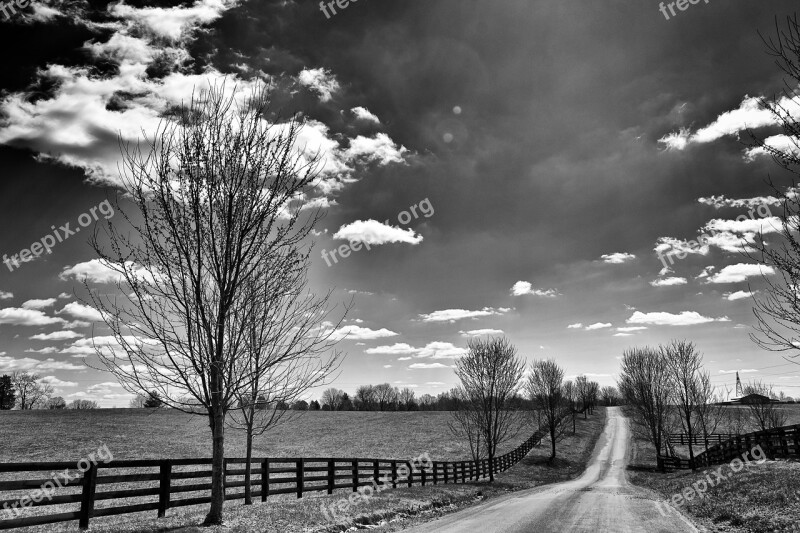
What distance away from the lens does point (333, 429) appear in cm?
5972

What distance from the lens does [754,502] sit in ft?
42.0

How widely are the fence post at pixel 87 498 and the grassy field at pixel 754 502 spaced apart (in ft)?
47.5

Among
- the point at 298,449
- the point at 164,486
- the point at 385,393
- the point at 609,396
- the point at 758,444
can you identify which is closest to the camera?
the point at 164,486

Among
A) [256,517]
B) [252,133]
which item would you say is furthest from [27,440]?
[252,133]

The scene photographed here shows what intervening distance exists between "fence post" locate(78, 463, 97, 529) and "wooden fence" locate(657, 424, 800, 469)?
89.3 feet

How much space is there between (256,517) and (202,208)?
7141mm

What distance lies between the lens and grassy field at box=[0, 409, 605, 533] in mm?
10812

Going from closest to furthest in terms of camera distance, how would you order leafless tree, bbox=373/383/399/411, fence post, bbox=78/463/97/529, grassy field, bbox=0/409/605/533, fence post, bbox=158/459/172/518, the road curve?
fence post, bbox=78/463/97/529 < fence post, bbox=158/459/172/518 < grassy field, bbox=0/409/605/533 < the road curve < leafless tree, bbox=373/383/399/411

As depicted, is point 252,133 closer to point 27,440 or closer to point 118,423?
point 27,440

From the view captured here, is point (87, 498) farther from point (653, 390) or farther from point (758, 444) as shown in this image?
point (653, 390)

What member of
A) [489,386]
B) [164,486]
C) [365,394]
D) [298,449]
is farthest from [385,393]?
[164,486]

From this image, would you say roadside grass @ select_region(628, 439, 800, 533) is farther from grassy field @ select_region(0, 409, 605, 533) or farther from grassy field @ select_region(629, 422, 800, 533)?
grassy field @ select_region(0, 409, 605, 533)

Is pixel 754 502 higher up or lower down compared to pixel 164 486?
lower down

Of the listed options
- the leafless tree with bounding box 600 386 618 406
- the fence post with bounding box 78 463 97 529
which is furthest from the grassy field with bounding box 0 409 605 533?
the leafless tree with bounding box 600 386 618 406
